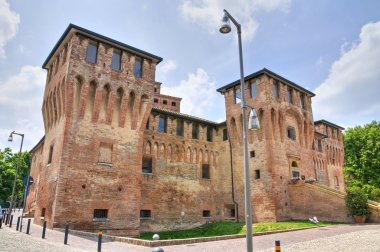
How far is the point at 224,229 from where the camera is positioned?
23.0 metres

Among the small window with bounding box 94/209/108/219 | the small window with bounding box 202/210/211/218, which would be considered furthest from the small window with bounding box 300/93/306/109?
the small window with bounding box 94/209/108/219

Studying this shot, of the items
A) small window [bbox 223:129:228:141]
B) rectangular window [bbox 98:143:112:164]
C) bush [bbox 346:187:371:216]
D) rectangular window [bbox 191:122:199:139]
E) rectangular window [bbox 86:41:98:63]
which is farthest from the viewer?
small window [bbox 223:129:228:141]

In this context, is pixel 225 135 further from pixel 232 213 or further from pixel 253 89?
pixel 232 213

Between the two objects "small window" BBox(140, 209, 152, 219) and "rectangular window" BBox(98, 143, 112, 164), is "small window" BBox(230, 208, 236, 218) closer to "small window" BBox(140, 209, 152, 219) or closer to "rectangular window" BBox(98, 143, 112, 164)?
"small window" BBox(140, 209, 152, 219)

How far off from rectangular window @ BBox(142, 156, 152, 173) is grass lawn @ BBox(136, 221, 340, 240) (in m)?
5.25

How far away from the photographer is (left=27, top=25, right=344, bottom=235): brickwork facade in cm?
1911

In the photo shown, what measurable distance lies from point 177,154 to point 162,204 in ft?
16.1

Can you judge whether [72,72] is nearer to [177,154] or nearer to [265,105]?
[177,154]

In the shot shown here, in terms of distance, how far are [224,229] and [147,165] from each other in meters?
8.58

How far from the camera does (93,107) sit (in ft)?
67.1

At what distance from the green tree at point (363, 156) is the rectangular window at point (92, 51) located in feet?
106

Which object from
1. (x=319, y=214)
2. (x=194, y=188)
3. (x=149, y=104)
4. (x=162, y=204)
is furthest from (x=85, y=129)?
(x=319, y=214)

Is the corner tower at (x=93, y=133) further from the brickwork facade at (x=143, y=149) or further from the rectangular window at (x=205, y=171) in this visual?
the rectangular window at (x=205, y=171)

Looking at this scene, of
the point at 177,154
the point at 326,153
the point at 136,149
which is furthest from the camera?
the point at 326,153
